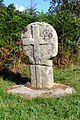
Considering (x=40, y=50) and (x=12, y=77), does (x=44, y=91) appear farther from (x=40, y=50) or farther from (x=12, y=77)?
(x=12, y=77)

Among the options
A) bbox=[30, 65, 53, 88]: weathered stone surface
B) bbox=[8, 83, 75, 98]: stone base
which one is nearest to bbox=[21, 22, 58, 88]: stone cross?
bbox=[30, 65, 53, 88]: weathered stone surface

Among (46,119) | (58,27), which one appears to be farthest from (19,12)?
(46,119)

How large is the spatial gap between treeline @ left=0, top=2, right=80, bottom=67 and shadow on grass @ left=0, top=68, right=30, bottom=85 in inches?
10.4

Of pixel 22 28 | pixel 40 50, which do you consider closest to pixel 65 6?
pixel 22 28

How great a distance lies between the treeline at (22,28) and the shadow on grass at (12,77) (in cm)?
26

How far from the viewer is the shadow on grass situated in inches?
265

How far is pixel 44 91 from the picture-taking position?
5543 millimetres

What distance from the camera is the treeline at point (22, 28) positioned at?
26.3 feet

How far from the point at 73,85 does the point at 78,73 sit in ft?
4.63

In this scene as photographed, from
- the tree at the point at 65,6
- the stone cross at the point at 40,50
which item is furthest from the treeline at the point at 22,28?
the tree at the point at 65,6

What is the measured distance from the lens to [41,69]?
5738mm

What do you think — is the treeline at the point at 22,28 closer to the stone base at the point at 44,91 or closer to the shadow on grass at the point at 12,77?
the shadow on grass at the point at 12,77

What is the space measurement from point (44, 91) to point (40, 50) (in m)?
0.88

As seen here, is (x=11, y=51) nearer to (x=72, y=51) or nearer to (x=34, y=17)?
(x=34, y=17)
